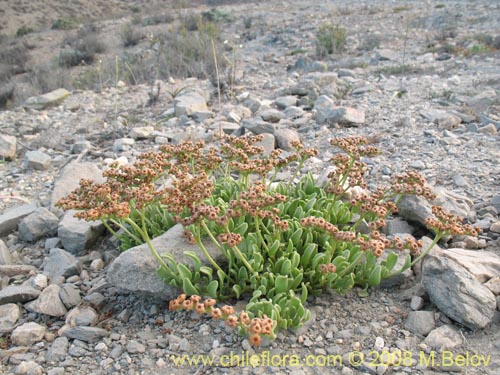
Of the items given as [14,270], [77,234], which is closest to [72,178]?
[77,234]

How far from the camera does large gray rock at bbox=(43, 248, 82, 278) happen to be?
3.86 metres

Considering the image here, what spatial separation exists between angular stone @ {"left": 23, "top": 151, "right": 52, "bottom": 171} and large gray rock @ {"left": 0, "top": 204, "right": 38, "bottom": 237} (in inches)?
56.9

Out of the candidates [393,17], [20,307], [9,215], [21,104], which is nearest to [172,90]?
[21,104]

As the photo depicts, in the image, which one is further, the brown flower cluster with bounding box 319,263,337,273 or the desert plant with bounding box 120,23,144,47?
the desert plant with bounding box 120,23,144,47

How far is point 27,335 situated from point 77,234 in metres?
1.15

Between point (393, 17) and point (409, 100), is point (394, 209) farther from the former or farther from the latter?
point (393, 17)

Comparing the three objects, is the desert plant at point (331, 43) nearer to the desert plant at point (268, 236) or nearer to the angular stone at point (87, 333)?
the desert plant at point (268, 236)

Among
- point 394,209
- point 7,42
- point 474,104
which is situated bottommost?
point 7,42

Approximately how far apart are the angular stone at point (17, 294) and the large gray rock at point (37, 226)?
89cm

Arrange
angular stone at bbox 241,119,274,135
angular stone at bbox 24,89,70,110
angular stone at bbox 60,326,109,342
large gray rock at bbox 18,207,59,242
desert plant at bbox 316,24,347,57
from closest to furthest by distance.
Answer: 1. angular stone at bbox 60,326,109,342
2. large gray rock at bbox 18,207,59,242
3. angular stone at bbox 241,119,274,135
4. angular stone at bbox 24,89,70,110
5. desert plant at bbox 316,24,347,57

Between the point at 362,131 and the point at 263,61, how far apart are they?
22.8 feet

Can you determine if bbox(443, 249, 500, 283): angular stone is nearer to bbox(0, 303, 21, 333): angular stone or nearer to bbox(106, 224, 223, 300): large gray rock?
bbox(106, 224, 223, 300): large gray rock

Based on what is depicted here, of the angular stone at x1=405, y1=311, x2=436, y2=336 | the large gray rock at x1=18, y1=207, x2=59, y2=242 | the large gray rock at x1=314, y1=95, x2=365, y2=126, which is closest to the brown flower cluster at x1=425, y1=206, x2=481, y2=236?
the angular stone at x1=405, y1=311, x2=436, y2=336

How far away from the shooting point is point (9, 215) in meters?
4.64
